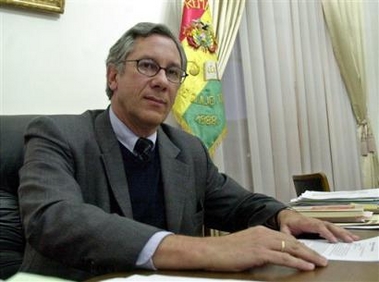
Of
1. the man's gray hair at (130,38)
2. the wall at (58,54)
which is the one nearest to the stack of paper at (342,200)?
the man's gray hair at (130,38)

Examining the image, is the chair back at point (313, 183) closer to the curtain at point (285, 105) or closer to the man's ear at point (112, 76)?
the curtain at point (285, 105)

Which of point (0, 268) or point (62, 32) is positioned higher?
point (62, 32)

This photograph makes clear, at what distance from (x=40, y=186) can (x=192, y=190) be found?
1.76 feet

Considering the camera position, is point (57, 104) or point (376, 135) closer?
point (57, 104)

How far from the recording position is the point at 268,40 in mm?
2986

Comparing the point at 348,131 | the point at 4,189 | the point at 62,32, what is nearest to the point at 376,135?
the point at 348,131

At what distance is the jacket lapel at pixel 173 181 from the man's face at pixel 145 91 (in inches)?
3.3

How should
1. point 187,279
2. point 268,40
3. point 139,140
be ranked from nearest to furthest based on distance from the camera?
point 187,279, point 139,140, point 268,40

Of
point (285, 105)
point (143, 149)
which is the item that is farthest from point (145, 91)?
point (285, 105)

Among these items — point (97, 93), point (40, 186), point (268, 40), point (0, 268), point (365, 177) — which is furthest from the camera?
point (365, 177)

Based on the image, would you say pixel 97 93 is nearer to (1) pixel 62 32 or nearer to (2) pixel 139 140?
(1) pixel 62 32

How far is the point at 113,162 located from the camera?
1205 millimetres

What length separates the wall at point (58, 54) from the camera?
1812 mm

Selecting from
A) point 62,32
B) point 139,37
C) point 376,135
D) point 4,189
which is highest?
point 62,32
